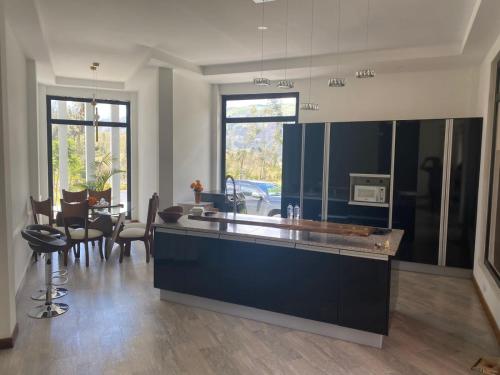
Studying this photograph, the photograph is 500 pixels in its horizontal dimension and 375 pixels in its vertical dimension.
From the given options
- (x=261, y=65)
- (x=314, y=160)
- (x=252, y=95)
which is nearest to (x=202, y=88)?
(x=252, y=95)

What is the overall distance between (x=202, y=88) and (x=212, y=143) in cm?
110

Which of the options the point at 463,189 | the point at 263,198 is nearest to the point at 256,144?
the point at 263,198

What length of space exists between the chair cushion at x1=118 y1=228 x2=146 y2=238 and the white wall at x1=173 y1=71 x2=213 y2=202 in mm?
1045

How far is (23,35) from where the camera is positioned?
4801mm

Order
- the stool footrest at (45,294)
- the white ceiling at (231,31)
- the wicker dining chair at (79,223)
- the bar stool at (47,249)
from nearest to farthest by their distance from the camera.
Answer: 1. the bar stool at (47,249)
2. the white ceiling at (231,31)
3. the stool footrest at (45,294)
4. the wicker dining chair at (79,223)

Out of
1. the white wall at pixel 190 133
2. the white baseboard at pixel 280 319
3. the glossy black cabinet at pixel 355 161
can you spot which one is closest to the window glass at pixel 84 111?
the white wall at pixel 190 133

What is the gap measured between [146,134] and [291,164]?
3.17 m

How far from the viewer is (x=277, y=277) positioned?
3.63m

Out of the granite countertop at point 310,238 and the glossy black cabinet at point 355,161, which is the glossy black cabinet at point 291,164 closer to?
the glossy black cabinet at point 355,161

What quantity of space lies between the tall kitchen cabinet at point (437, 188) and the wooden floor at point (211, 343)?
975mm

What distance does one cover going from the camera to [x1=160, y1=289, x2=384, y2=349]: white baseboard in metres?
3.39

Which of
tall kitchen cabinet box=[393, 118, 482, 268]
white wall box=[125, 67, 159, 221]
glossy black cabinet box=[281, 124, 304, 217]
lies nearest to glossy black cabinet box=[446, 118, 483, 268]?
tall kitchen cabinet box=[393, 118, 482, 268]

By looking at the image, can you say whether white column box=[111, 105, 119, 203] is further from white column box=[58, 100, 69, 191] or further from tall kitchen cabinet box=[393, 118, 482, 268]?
tall kitchen cabinet box=[393, 118, 482, 268]

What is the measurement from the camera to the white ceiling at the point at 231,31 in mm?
4125
